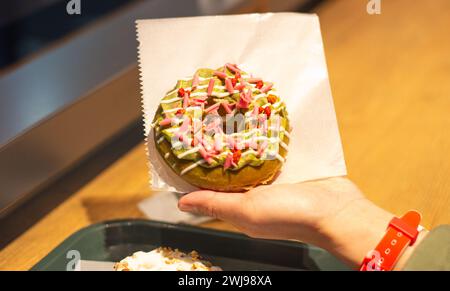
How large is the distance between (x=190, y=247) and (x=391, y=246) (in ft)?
1.64

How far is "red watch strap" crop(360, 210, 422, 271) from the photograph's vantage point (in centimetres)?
105

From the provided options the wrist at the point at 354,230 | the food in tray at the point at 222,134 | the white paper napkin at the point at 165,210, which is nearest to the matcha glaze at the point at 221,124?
the food in tray at the point at 222,134

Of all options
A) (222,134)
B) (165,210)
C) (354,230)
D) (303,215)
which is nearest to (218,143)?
(222,134)

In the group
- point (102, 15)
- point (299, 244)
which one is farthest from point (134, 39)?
point (299, 244)

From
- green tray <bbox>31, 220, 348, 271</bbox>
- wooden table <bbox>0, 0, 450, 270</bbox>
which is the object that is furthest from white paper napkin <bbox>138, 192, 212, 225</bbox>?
green tray <bbox>31, 220, 348, 271</bbox>

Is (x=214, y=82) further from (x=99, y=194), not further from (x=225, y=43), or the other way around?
(x=99, y=194)

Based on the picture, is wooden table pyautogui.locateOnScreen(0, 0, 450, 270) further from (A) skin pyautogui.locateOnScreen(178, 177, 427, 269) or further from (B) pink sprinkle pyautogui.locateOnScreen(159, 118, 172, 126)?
(B) pink sprinkle pyautogui.locateOnScreen(159, 118, 172, 126)

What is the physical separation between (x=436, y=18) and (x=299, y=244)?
5.59 feet

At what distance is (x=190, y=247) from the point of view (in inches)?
52.2

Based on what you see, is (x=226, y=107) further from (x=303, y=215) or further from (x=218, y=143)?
(x=303, y=215)

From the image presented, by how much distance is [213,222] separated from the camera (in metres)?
1.51

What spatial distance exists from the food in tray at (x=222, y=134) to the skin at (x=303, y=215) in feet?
0.14

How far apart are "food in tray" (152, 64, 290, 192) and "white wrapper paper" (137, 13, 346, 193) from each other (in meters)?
0.06

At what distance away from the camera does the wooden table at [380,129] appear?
1.42 meters
